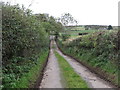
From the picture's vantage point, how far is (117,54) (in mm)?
12641

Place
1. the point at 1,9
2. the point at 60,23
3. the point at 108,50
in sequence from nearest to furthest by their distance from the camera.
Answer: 1. the point at 1,9
2. the point at 108,50
3. the point at 60,23

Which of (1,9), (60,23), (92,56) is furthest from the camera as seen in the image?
(60,23)

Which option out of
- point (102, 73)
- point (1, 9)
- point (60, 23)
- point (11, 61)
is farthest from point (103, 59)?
point (60, 23)

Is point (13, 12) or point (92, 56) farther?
point (92, 56)

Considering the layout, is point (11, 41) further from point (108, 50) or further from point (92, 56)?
point (92, 56)

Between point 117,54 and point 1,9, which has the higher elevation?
point 1,9

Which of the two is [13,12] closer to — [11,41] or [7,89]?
[11,41]

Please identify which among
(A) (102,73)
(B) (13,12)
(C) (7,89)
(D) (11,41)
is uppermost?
(B) (13,12)

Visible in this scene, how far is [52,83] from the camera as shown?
35.1ft

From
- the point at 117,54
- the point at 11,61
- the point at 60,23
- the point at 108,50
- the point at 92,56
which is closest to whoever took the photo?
the point at 11,61

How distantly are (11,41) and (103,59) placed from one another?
8652 mm

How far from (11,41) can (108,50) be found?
28.5ft

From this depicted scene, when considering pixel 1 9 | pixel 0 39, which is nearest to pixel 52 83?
pixel 0 39

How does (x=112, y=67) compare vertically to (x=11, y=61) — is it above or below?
below
